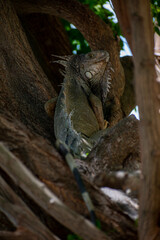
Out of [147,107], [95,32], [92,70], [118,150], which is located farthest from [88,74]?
[147,107]

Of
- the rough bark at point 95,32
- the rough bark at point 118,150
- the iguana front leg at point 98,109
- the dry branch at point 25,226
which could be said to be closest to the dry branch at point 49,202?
the dry branch at point 25,226

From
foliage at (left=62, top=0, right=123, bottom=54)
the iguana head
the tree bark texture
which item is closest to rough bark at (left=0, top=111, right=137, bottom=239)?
the tree bark texture

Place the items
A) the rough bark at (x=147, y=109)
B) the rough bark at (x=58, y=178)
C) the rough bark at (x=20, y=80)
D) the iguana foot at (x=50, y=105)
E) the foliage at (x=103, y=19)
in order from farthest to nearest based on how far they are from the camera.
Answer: the foliage at (x=103, y=19), the iguana foot at (x=50, y=105), the rough bark at (x=20, y=80), the rough bark at (x=58, y=178), the rough bark at (x=147, y=109)

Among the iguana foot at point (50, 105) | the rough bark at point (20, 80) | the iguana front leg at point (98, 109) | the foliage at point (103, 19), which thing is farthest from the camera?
the foliage at point (103, 19)

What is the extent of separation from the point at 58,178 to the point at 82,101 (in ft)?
8.40

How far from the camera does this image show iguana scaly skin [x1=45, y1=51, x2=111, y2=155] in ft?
13.9

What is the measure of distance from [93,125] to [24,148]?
2.13 meters

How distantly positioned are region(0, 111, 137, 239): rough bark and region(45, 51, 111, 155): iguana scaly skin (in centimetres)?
113

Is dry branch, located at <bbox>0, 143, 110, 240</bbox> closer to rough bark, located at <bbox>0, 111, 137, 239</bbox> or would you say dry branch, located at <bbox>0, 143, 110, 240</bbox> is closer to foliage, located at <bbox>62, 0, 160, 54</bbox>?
rough bark, located at <bbox>0, 111, 137, 239</bbox>

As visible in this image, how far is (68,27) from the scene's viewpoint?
7801 mm

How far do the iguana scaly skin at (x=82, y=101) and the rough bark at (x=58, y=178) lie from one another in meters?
1.13

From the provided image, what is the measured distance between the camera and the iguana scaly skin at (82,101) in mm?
4223

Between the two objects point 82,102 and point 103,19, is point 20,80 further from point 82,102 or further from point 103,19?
point 103,19

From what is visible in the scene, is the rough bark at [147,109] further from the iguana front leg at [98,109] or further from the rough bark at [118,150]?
the iguana front leg at [98,109]
